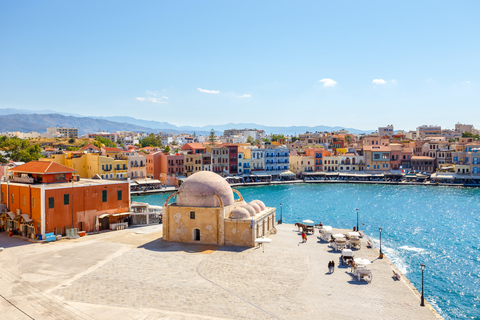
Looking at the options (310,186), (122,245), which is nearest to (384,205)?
(310,186)

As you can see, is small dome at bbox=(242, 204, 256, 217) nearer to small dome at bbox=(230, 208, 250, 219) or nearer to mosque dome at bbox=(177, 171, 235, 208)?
small dome at bbox=(230, 208, 250, 219)

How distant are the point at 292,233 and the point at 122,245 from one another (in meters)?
16.3

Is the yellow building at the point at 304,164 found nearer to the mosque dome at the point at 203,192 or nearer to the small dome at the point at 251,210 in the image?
the small dome at the point at 251,210

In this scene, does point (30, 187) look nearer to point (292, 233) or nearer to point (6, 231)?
point (6, 231)

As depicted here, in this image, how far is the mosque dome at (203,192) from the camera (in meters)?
34.9

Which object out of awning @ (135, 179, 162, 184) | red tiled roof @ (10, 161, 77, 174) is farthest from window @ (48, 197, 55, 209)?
awning @ (135, 179, 162, 184)

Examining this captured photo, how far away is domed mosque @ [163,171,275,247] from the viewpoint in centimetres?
3409

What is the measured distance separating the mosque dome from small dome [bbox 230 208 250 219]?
3.71 feet

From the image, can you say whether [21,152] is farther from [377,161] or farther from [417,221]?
[377,161]

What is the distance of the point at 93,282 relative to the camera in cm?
2506

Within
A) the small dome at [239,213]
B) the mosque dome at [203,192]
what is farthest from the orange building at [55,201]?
the small dome at [239,213]

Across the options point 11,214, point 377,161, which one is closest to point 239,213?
point 11,214

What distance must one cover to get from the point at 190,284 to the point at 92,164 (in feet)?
208

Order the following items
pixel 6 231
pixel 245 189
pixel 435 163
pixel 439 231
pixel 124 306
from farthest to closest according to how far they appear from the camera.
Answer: pixel 435 163 → pixel 245 189 → pixel 439 231 → pixel 6 231 → pixel 124 306
